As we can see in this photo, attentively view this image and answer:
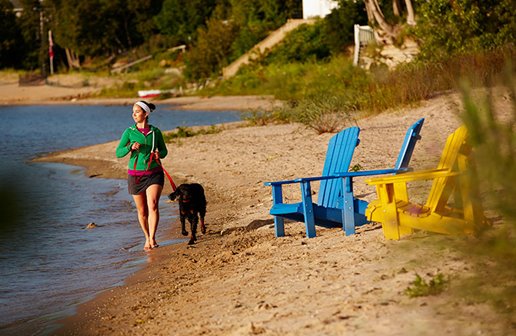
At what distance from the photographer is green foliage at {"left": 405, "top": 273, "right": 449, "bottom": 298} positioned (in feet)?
17.2

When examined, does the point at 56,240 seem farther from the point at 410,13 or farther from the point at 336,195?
the point at 410,13

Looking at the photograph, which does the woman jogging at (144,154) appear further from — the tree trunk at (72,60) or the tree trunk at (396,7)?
the tree trunk at (72,60)

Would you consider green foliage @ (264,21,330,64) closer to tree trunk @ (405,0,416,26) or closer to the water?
tree trunk @ (405,0,416,26)

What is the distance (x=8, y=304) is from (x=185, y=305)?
94.9 inches

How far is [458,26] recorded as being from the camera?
24.0 metres

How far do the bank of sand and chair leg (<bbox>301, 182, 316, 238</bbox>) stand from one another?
0.12 m

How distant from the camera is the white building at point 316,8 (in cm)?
5072

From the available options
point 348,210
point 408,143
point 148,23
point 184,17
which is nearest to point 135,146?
point 348,210

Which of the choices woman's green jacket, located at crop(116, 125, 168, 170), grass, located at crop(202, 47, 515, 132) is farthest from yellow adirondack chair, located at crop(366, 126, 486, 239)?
grass, located at crop(202, 47, 515, 132)

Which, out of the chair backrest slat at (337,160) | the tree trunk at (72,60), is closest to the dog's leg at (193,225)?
the chair backrest slat at (337,160)

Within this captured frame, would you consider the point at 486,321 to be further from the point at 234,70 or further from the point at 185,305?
the point at 234,70

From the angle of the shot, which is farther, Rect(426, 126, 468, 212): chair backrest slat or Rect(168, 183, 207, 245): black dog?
Rect(168, 183, 207, 245): black dog

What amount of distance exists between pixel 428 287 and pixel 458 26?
1952 cm

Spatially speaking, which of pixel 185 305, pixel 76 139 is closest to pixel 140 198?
pixel 185 305
